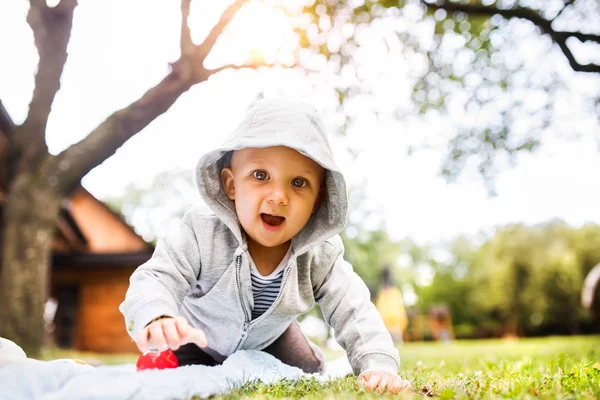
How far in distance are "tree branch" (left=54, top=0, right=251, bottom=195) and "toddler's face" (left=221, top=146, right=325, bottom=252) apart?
5.57 meters

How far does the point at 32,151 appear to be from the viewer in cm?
754

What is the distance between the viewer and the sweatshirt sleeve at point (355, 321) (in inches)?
90.0

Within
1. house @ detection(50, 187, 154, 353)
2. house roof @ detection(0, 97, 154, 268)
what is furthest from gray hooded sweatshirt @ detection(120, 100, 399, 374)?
house @ detection(50, 187, 154, 353)

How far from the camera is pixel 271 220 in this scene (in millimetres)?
2271

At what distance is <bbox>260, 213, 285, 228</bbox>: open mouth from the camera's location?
2262 millimetres

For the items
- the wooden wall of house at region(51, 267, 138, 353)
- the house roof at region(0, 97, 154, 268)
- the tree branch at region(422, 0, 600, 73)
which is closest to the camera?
the tree branch at region(422, 0, 600, 73)

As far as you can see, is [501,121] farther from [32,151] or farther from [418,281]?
[418,281]

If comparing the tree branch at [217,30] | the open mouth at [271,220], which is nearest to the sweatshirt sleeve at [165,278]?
the open mouth at [271,220]

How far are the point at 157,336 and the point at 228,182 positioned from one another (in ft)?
3.14

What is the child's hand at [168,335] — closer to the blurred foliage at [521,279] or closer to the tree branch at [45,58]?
the tree branch at [45,58]

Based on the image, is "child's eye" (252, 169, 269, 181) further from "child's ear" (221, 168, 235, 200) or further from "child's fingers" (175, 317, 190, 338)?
"child's fingers" (175, 317, 190, 338)

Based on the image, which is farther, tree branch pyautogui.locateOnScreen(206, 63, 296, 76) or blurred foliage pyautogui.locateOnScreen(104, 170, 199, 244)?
blurred foliage pyautogui.locateOnScreen(104, 170, 199, 244)

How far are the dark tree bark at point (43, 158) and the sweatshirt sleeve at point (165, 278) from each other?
17.3 feet

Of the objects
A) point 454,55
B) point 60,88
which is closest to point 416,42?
point 454,55
